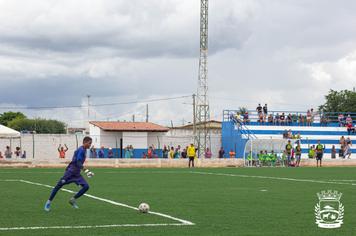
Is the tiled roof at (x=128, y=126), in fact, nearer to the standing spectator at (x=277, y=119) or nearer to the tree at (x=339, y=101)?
the standing spectator at (x=277, y=119)

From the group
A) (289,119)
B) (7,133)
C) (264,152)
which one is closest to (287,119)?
(289,119)

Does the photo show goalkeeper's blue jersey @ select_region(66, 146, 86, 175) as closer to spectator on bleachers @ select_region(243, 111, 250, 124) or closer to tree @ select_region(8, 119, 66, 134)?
spectator on bleachers @ select_region(243, 111, 250, 124)

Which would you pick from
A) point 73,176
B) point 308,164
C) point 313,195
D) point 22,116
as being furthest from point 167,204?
point 22,116

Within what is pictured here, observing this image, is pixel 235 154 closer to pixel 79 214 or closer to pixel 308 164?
pixel 308 164

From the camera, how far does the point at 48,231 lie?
1116cm

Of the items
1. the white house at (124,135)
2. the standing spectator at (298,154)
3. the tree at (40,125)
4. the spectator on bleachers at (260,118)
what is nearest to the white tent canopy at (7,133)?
the white house at (124,135)

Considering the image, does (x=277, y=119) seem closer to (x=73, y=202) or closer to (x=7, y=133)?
(x=7, y=133)

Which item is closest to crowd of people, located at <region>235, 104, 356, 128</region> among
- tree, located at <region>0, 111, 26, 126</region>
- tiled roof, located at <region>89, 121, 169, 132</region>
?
tiled roof, located at <region>89, 121, 169, 132</region>

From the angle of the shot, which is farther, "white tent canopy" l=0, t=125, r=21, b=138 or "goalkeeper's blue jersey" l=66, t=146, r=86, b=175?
"white tent canopy" l=0, t=125, r=21, b=138

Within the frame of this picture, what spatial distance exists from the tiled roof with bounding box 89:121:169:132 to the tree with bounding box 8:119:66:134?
4646 centimetres

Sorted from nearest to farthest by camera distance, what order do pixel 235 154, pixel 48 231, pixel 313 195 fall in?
pixel 48 231 < pixel 313 195 < pixel 235 154

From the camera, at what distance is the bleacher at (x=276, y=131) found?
5944 centimetres

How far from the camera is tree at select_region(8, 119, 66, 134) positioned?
4604 inches

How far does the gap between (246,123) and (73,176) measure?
4719 centimetres
